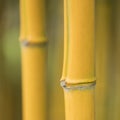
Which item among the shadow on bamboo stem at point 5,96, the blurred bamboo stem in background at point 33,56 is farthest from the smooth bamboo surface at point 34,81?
the shadow on bamboo stem at point 5,96

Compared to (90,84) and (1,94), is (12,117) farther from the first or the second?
(90,84)

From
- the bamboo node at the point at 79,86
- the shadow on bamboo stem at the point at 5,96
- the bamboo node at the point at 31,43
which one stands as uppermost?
the bamboo node at the point at 31,43

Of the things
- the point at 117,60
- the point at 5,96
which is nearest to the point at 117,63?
the point at 117,60

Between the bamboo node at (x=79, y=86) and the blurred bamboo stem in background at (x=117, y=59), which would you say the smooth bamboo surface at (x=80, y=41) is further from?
the blurred bamboo stem in background at (x=117, y=59)

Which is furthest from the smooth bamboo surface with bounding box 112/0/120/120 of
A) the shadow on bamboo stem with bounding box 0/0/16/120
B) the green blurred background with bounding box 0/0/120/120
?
the shadow on bamboo stem with bounding box 0/0/16/120

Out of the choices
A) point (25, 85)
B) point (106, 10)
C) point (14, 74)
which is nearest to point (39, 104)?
point (25, 85)

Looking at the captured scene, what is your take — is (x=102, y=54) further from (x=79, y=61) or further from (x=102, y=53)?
(x=79, y=61)
